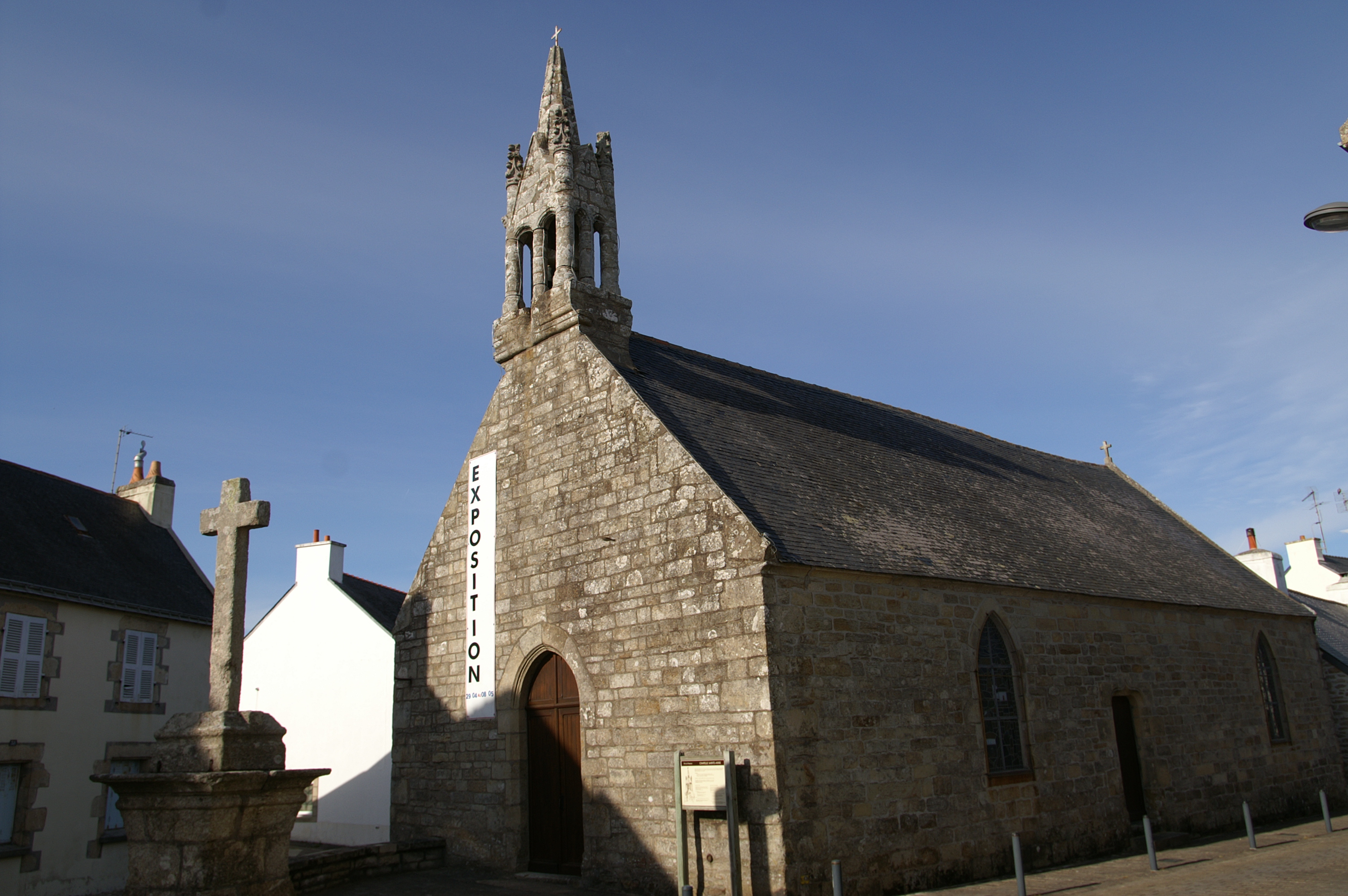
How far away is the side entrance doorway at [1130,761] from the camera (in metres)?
14.3

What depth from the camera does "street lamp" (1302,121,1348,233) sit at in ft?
21.2

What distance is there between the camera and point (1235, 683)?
16781 millimetres

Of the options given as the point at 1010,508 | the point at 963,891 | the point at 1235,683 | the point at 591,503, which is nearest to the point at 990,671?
the point at 963,891

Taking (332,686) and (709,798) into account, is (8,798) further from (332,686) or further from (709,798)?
(709,798)

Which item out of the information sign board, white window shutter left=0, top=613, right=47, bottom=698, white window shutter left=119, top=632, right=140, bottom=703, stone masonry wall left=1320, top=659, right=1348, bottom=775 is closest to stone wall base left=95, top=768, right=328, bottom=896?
the information sign board

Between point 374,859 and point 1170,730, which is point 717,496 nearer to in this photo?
point 374,859

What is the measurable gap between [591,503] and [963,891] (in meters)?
6.09

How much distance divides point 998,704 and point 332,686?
47.4 ft

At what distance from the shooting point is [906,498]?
45.5ft

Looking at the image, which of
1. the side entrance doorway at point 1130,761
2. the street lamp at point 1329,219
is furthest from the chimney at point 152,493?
the street lamp at point 1329,219

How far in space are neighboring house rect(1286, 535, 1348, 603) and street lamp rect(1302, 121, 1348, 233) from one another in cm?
2687

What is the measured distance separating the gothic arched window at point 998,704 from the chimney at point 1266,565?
12188 mm

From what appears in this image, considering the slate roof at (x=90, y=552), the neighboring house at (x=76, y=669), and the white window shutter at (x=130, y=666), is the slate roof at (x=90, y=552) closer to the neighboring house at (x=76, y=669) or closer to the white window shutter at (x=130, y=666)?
the neighboring house at (x=76, y=669)

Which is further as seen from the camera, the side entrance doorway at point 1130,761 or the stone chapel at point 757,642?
the side entrance doorway at point 1130,761
